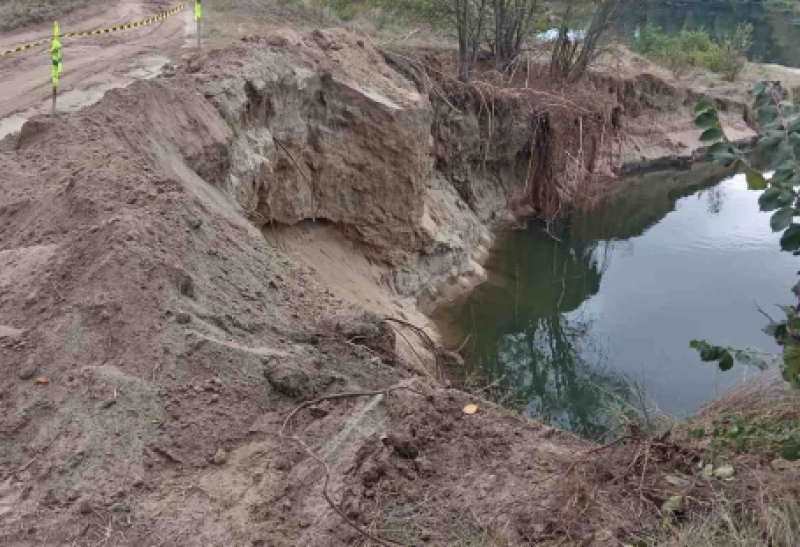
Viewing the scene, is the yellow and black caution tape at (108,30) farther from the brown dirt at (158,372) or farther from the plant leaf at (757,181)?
the plant leaf at (757,181)

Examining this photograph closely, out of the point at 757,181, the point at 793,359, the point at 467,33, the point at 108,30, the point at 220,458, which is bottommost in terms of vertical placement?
the point at 467,33

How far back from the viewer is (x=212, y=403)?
17.5 feet

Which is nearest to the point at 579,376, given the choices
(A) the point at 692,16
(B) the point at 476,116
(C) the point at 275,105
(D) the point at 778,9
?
(C) the point at 275,105

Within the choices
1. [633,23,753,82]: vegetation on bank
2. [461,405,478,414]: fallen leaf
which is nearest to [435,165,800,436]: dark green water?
[461,405,478,414]: fallen leaf

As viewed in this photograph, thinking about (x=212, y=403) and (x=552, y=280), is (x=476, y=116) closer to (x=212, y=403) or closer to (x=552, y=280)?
(x=552, y=280)

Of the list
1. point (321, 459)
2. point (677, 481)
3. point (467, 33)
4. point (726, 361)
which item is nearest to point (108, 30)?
point (467, 33)

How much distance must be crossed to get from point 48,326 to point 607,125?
20007 millimetres

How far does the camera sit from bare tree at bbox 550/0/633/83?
2495 centimetres

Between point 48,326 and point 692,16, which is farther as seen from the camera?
point 692,16

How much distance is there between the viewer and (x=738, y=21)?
6328cm

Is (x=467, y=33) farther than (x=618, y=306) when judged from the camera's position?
Yes

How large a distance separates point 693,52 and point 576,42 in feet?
52.6

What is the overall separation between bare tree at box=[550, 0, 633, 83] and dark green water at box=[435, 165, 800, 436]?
419 centimetres

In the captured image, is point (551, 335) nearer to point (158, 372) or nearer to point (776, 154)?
point (158, 372)
